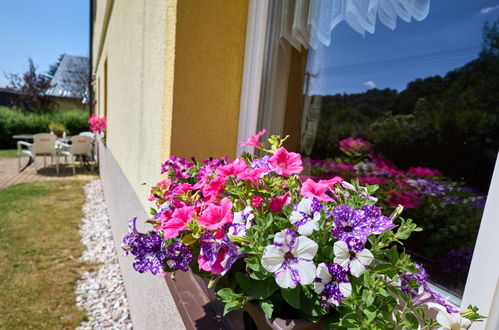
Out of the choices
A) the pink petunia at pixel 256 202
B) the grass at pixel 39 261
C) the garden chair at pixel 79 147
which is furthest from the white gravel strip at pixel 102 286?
the garden chair at pixel 79 147

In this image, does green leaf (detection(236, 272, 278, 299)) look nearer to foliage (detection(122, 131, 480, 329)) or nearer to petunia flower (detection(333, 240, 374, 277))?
foliage (detection(122, 131, 480, 329))

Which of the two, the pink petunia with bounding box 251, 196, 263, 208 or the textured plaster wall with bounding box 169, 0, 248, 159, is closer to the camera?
the pink petunia with bounding box 251, 196, 263, 208

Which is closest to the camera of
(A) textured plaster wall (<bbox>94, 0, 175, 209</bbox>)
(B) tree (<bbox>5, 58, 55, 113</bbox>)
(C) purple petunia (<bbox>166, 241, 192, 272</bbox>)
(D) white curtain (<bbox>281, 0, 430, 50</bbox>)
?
(C) purple petunia (<bbox>166, 241, 192, 272</bbox>)

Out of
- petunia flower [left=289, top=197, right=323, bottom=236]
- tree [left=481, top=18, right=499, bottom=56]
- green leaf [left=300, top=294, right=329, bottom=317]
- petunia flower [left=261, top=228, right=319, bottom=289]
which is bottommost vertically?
green leaf [left=300, top=294, right=329, bottom=317]

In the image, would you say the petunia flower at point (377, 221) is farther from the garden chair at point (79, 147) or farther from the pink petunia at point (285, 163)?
the garden chair at point (79, 147)

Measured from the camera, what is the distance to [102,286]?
3.39 m

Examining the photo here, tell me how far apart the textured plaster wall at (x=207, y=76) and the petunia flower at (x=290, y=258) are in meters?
1.06

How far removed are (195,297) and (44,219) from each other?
5.28 m

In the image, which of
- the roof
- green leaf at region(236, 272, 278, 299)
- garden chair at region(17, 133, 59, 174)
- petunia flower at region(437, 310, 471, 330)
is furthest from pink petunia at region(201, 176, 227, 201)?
the roof

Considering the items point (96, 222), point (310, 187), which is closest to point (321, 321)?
point (310, 187)

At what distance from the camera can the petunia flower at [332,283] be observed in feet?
1.84

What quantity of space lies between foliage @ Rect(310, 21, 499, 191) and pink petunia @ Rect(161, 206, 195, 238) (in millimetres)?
661

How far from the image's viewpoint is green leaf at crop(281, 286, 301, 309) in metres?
0.60

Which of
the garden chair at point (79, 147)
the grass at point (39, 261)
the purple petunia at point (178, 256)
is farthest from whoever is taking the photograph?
the garden chair at point (79, 147)
